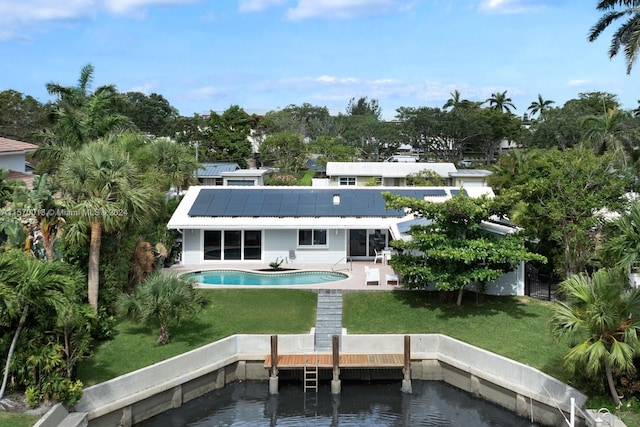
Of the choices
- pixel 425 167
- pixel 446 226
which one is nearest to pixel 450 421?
pixel 446 226

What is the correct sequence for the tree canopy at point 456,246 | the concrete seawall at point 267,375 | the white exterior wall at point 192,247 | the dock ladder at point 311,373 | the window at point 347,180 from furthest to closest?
the window at point 347,180 → the white exterior wall at point 192,247 → the tree canopy at point 456,246 → the dock ladder at point 311,373 → the concrete seawall at point 267,375

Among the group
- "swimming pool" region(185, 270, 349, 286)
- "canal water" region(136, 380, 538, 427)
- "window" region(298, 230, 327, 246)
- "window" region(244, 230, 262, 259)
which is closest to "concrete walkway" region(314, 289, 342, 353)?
"canal water" region(136, 380, 538, 427)

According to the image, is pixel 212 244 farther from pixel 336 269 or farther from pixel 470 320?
pixel 470 320

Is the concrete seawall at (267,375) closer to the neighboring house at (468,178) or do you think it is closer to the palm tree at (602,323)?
the palm tree at (602,323)

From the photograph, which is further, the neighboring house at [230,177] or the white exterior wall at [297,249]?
the neighboring house at [230,177]

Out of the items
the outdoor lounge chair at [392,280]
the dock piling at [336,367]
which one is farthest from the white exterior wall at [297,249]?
the dock piling at [336,367]

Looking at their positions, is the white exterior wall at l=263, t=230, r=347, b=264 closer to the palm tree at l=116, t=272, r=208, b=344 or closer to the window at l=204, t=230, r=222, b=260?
the window at l=204, t=230, r=222, b=260

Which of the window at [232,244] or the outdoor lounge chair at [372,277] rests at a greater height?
the window at [232,244]
